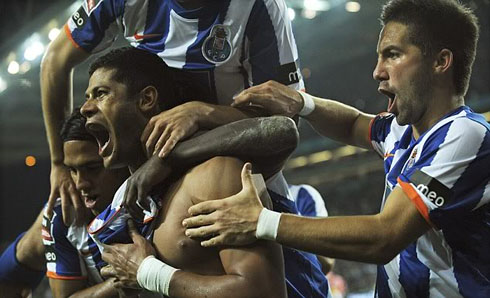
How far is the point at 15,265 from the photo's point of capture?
12.3 ft

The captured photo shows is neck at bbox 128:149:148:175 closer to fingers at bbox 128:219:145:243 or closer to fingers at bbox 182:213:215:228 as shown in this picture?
fingers at bbox 128:219:145:243

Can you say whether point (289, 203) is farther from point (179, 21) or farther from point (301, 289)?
point (179, 21)

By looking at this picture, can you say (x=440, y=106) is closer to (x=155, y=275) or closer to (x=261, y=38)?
(x=261, y=38)

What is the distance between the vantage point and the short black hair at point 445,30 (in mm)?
2328

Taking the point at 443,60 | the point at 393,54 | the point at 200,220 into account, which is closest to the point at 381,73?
the point at 393,54

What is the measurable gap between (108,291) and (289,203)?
74 centimetres

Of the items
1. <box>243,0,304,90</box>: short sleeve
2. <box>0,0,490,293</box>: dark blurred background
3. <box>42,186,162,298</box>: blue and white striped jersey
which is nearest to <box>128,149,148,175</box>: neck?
<box>243,0,304,90</box>: short sleeve

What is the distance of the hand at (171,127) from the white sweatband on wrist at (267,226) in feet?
1.15

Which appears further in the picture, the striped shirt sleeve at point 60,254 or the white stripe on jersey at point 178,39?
the striped shirt sleeve at point 60,254

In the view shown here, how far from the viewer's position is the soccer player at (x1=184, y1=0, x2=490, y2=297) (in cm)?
210

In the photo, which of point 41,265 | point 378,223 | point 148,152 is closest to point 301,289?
point 378,223

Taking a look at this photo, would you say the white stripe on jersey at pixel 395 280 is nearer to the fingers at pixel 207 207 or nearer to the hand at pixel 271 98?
the hand at pixel 271 98

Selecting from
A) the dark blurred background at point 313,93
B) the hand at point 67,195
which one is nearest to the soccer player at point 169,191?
the hand at point 67,195

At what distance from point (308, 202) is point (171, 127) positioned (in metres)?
2.63
